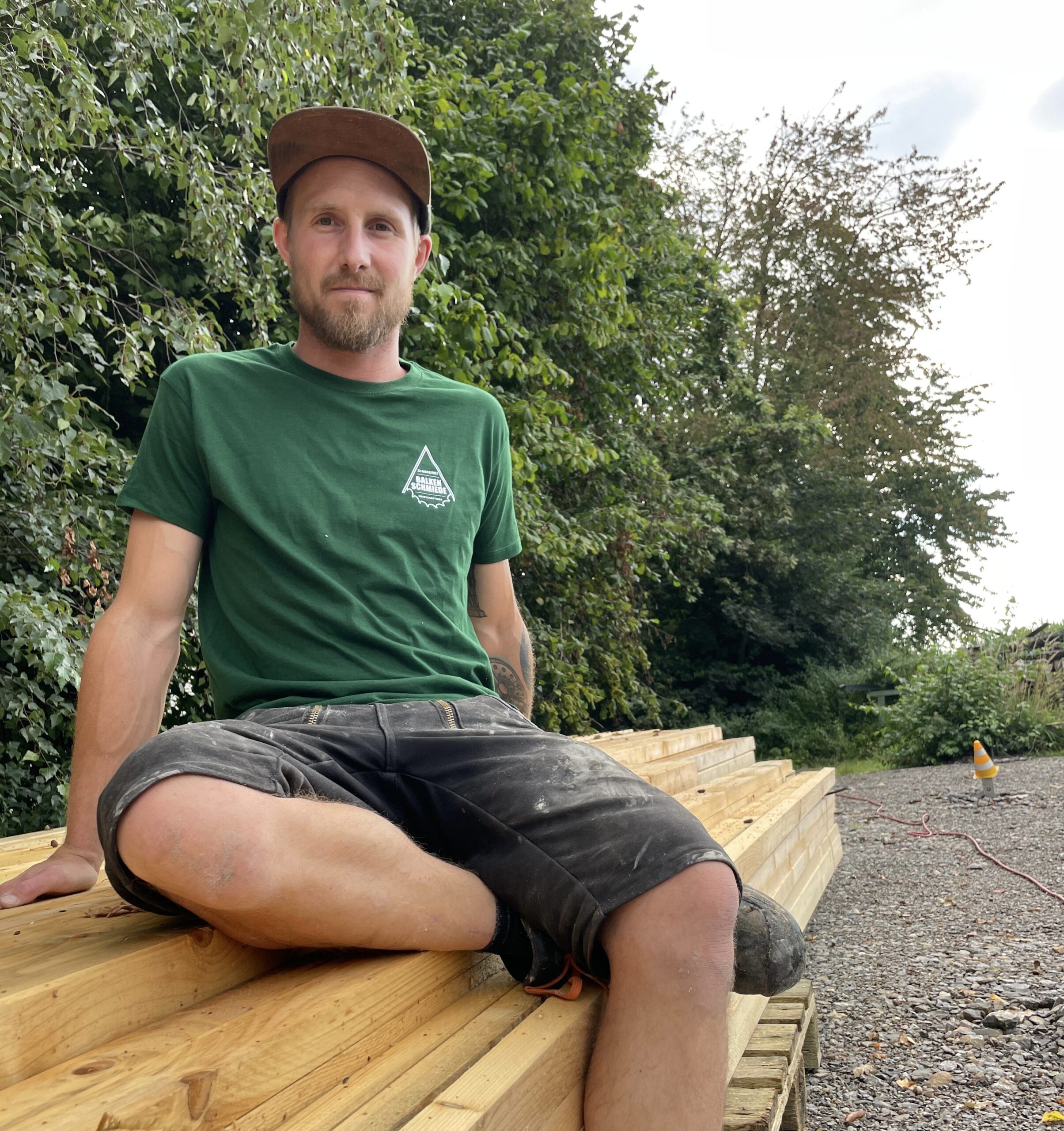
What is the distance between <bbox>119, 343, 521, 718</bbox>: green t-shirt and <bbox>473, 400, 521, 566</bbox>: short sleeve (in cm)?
20

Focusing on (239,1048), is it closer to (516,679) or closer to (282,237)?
(516,679)

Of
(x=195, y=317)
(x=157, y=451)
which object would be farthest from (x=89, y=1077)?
(x=195, y=317)

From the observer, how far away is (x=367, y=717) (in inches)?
70.8

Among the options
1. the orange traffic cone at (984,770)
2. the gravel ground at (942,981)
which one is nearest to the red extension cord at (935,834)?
the gravel ground at (942,981)

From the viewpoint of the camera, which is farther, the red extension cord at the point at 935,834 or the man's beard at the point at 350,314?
the red extension cord at the point at 935,834

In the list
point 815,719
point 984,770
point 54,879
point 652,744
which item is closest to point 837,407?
point 815,719

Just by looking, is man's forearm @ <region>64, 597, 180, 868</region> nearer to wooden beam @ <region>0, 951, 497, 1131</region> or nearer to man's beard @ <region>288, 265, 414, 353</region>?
wooden beam @ <region>0, 951, 497, 1131</region>

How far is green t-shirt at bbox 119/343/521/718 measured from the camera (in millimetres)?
1905

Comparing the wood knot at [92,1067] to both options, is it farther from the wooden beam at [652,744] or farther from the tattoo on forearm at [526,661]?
the wooden beam at [652,744]

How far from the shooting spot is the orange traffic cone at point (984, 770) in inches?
359

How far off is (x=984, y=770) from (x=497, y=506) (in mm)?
8203

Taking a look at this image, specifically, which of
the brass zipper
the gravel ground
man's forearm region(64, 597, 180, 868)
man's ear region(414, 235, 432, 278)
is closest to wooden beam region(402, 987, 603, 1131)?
the brass zipper

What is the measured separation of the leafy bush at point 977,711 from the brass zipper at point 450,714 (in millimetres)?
12230

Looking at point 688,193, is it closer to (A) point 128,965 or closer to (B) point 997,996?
(B) point 997,996
